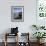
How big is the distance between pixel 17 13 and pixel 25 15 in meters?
0.39

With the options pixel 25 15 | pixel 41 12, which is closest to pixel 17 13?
pixel 25 15

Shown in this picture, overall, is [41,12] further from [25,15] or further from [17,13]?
[17,13]

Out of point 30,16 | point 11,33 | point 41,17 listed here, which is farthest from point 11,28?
point 41,17

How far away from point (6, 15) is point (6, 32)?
791mm

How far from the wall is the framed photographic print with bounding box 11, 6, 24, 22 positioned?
5.5 inches

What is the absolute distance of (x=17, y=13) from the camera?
7344 mm

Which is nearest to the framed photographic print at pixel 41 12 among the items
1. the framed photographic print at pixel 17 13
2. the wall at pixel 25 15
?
the wall at pixel 25 15

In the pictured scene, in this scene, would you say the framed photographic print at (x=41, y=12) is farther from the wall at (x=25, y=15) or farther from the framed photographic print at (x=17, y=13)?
the framed photographic print at (x=17, y=13)

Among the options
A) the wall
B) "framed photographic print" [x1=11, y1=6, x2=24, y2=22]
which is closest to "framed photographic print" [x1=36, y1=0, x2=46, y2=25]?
the wall

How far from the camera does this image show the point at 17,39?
7.16 m

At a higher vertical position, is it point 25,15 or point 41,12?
point 41,12

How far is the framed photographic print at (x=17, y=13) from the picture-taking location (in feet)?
24.0

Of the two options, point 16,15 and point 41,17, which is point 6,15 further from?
point 41,17

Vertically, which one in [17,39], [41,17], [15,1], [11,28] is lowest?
[17,39]
